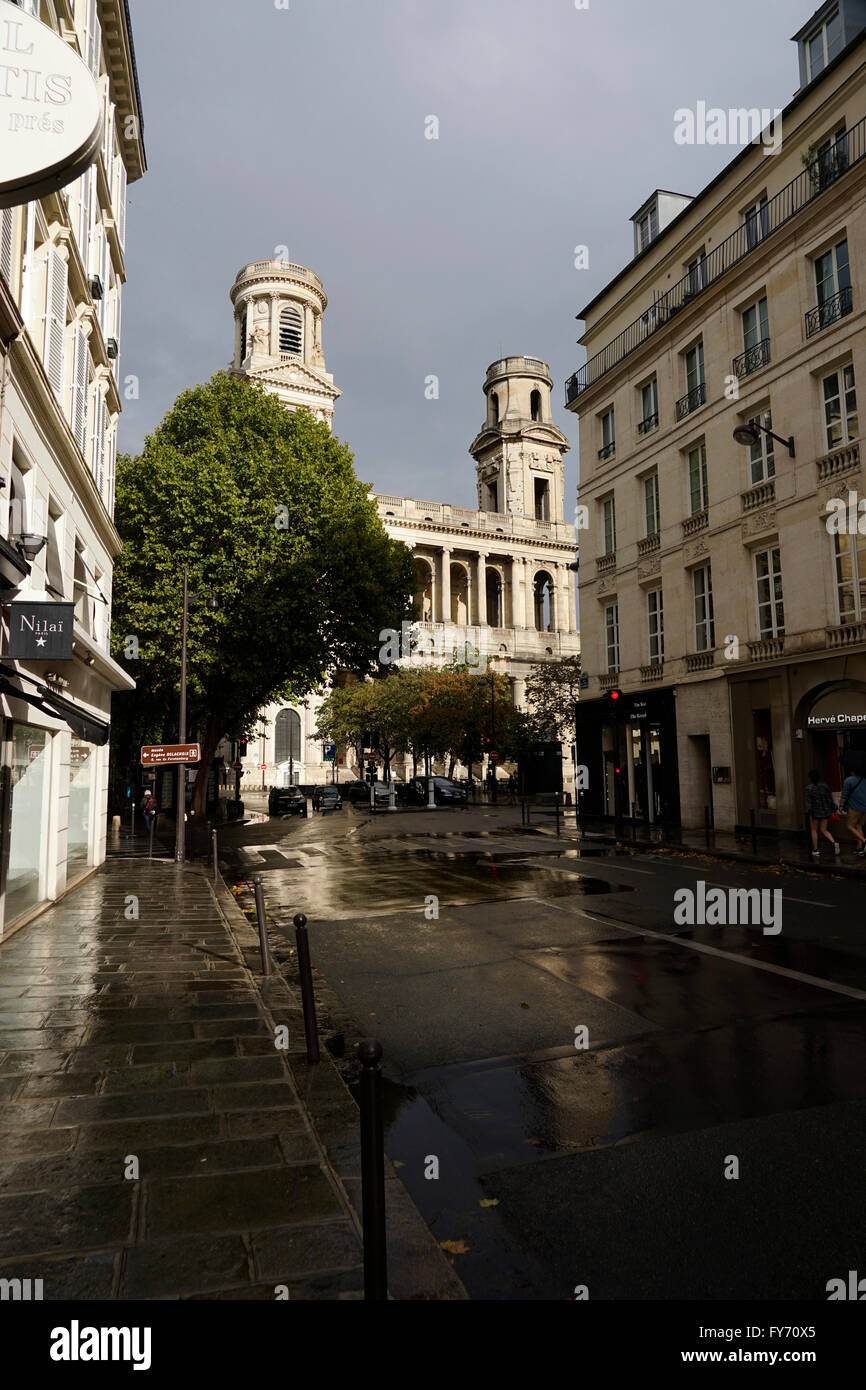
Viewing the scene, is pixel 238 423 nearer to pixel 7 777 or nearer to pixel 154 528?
pixel 154 528

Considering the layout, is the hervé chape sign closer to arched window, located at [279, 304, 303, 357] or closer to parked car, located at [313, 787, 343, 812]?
parked car, located at [313, 787, 343, 812]

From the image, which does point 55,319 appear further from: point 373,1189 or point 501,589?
point 501,589

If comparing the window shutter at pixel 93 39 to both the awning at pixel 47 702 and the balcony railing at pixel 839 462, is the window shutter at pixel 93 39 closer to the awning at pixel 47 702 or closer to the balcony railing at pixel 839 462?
the awning at pixel 47 702

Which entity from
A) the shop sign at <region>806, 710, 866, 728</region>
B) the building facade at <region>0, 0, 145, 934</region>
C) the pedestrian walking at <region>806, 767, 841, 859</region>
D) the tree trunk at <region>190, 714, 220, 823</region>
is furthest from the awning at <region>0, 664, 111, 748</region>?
the tree trunk at <region>190, 714, 220, 823</region>

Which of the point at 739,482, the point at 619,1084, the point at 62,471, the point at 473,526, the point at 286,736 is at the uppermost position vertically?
the point at 473,526

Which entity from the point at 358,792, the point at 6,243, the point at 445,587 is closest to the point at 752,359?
the point at 6,243

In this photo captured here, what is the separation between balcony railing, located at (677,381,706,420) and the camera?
81.8ft

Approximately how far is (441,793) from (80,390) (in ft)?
110

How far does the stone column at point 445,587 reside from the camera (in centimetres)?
8431

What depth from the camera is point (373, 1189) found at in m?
2.80

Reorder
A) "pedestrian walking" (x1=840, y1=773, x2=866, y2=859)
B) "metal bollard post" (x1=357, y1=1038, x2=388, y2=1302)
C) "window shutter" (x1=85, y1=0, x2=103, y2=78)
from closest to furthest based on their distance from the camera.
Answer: "metal bollard post" (x1=357, y1=1038, x2=388, y2=1302) → "window shutter" (x1=85, y1=0, x2=103, y2=78) → "pedestrian walking" (x1=840, y1=773, x2=866, y2=859)

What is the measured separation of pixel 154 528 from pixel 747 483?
19.1 meters

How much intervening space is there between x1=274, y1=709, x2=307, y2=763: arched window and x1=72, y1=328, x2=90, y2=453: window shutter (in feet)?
202

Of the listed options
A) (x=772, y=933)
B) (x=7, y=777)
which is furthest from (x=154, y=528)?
(x=772, y=933)
